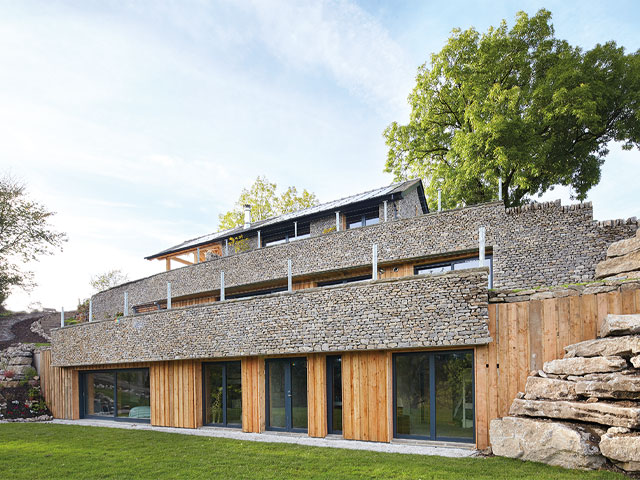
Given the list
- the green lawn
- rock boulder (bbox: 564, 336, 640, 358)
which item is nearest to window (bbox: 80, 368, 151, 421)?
the green lawn

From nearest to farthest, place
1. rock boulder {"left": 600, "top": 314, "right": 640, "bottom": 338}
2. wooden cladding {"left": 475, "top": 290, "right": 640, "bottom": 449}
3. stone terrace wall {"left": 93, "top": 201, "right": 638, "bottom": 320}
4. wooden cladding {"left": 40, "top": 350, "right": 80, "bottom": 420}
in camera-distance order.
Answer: rock boulder {"left": 600, "top": 314, "right": 640, "bottom": 338}, wooden cladding {"left": 475, "top": 290, "right": 640, "bottom": 449}, stone terrace wall {"left": 93, "top": 201, "right": 638, "bottom": 320}, wooden cladding {"left": 40, "top": 350, "right": 80, "bottom": 420}

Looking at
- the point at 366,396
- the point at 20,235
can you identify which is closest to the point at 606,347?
the point at 366,396

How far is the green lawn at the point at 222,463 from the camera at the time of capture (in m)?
6.46

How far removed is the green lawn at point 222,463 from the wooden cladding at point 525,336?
1.48 m

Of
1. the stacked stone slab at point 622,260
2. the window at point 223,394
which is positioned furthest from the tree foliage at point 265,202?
the stacked stone slab at point 622,260

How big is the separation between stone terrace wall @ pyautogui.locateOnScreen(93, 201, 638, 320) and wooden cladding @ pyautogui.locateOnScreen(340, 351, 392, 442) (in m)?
4.65

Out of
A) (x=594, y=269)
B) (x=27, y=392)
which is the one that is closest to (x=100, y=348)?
(x=27, y=392)

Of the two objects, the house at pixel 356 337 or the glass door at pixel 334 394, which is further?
the glass door at pixel 334 394

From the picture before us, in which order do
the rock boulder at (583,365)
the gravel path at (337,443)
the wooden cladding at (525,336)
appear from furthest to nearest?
the gravel path at (337,443), the wooden cladding at (525,336), the rock boulder at (583,365)

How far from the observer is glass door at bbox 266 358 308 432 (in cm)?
1123

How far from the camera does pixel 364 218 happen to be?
1908cm

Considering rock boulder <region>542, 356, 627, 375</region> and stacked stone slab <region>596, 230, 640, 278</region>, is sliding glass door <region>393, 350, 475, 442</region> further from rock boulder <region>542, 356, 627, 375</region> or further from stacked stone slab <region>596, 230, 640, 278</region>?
stacked stone slab <region>596, 230, 640, 278</region>

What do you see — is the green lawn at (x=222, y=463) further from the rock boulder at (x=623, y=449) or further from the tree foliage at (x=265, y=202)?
the tree foliage at (x=265, y=202)

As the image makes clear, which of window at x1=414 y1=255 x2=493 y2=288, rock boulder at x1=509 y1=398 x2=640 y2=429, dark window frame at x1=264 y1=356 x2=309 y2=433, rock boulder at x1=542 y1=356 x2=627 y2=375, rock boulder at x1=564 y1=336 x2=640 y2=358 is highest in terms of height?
window at x1=414 y1=255 x2=493 y2=288
